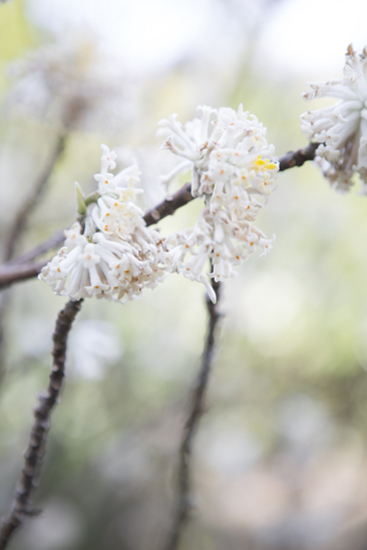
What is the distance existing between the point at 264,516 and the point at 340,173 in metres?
2.14

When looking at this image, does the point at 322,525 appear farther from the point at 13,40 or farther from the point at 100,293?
the point at 13,40

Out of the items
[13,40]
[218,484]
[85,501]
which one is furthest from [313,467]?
[13,40]

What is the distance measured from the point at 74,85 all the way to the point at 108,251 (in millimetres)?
523

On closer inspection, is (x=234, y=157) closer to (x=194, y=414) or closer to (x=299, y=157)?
(x=299, y=157)

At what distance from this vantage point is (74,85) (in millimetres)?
681

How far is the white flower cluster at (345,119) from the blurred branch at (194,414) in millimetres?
153

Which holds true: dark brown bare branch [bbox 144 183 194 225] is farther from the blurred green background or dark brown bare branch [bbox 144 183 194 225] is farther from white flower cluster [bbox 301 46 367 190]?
the blurred green background

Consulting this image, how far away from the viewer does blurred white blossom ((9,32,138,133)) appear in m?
0.68

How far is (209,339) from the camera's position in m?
0.44

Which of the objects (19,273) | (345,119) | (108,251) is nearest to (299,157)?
(345,119)

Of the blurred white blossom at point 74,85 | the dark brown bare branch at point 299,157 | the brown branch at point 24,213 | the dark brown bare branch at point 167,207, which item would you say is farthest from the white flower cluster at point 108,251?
the blurred white blossom at point 74,85

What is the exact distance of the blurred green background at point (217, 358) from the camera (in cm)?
137

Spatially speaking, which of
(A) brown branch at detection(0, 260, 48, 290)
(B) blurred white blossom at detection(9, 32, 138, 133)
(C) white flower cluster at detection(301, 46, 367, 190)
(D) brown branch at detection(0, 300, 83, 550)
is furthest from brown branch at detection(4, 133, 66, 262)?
(C) white flower cluster at detection(301, 46, 367, 190)

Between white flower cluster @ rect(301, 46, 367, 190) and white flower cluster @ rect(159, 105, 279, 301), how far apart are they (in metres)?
0.05
